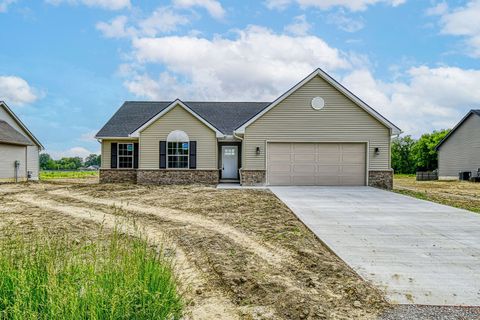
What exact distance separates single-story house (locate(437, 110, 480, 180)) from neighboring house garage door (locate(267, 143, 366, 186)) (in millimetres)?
15204

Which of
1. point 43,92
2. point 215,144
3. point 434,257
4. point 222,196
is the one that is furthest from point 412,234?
point 43,92

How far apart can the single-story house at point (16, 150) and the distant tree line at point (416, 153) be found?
3722 centimetres

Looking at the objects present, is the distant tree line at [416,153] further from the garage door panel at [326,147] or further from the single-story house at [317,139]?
the garage door panel at [326,147]

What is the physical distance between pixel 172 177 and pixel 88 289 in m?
16.0

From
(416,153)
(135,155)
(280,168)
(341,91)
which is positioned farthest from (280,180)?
(416,153)

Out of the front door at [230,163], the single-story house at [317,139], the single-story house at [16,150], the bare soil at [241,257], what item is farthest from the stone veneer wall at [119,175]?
the bare soil at [241,257]

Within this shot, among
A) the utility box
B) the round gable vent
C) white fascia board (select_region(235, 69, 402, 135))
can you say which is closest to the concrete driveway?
white fascia board (select_region(235, 69, 402, 135))

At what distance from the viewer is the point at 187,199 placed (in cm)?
1213

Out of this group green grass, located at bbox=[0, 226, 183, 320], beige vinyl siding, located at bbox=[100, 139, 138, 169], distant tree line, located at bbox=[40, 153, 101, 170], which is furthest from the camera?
distant tree line, located at bbox=[40, 153, 101, 170]

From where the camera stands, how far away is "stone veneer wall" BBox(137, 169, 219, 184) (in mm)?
18438

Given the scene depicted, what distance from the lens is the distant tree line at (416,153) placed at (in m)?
35.6

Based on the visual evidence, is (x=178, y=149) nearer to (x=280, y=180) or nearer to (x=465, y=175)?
(x=280, y=180)

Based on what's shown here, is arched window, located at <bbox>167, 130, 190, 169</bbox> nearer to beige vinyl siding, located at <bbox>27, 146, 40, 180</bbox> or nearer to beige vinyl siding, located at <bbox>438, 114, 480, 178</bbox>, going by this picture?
beige vinyl siding, located at <bbox>27, 146, 40, 180</bbox>

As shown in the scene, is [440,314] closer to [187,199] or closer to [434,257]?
[434,257]
